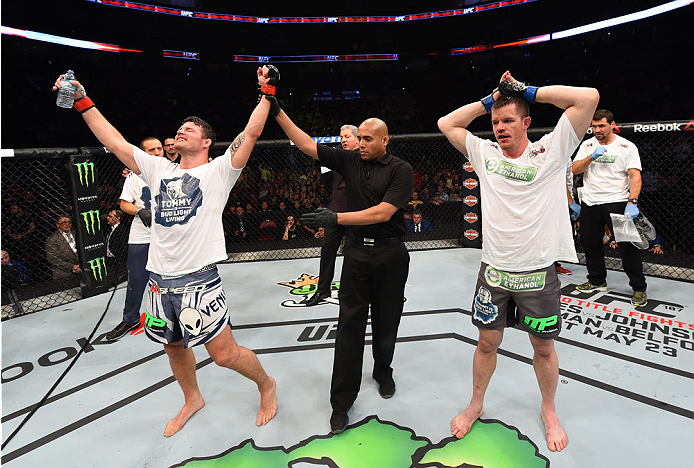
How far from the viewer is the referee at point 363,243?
1983 millimetres

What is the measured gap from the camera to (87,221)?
11.9 feet

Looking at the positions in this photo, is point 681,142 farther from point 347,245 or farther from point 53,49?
point 53,49

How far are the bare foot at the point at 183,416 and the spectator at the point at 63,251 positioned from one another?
10.2 feet

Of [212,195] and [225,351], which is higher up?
[212,195]

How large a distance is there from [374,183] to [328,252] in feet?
5.43

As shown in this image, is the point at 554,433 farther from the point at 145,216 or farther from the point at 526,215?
the point at 145,216

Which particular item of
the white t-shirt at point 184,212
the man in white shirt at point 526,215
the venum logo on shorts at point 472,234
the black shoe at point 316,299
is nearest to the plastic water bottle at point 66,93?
the white t-shirt at point 184,212

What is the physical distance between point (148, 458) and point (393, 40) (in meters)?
11.8

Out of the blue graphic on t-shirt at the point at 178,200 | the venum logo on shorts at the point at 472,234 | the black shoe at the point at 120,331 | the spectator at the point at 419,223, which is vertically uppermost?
the blue graphic on t-shirt at the point at 178,200

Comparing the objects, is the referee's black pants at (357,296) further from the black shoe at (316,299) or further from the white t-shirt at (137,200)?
the white t-shirt at (137,200)

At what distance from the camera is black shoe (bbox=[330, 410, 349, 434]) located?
195 cm

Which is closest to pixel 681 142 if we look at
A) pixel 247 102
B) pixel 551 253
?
pixel 551 253

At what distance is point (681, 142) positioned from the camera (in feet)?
20.3

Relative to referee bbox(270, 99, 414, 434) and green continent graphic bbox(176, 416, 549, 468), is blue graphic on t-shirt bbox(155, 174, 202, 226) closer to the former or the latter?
referee bbox(270, 99, 414, 434)
